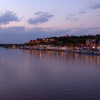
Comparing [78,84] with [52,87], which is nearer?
[52,87]

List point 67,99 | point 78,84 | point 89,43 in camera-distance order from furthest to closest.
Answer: point 89,43 → point 78,84 → point 67,99

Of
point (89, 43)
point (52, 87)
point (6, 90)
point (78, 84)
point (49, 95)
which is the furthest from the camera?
point (89, 43)

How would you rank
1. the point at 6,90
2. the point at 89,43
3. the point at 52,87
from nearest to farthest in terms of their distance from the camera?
the point at 6,90 → the point at 52,87 → the point at 89,43

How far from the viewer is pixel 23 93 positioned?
17.3 ft

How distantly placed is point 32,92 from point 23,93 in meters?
0.27

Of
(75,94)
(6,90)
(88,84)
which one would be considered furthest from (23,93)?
(88,84)

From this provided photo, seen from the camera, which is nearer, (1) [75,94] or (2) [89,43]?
(1) [75,94]

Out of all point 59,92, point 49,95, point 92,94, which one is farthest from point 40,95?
point 92,94

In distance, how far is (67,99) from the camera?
15.7ft

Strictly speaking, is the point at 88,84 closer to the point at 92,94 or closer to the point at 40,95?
the point at 92,94

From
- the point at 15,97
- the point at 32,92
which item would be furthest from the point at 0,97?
the point at 32,92

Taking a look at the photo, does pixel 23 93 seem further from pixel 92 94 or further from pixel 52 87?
pixel 92 94

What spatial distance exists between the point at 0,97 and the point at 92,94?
2.59 meters

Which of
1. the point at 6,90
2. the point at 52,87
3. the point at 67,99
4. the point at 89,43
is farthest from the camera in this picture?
the point at 89,43
